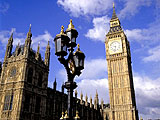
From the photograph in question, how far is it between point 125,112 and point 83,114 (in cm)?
1414

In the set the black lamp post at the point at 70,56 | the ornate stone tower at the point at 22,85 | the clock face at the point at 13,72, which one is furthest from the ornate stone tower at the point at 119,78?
the black lamp post at the point at 70,56

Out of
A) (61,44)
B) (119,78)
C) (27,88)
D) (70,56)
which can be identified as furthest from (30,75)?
(119,78)

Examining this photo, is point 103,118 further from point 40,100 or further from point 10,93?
point 10,93

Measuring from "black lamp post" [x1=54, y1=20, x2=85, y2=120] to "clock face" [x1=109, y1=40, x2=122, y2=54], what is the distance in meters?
59.8

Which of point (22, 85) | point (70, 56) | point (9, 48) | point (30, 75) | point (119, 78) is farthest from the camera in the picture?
point (119, 78)

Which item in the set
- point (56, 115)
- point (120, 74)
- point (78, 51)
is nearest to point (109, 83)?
point (120, 74)

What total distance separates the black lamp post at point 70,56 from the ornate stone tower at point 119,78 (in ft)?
176

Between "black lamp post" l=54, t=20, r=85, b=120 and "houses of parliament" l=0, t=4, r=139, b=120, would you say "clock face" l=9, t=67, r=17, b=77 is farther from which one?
"black lamp post" l=54, t=20, r=85, b=120

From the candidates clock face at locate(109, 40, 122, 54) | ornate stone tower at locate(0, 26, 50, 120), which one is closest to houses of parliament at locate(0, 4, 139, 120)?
ornate stone tower at locate(0, 26, 50, 120)

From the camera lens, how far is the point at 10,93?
95.3 ft

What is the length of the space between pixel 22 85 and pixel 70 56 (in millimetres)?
21264

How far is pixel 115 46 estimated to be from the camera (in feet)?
226

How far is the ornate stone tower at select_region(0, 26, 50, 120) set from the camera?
27759mm

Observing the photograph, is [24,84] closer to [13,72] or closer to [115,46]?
[13,72]
